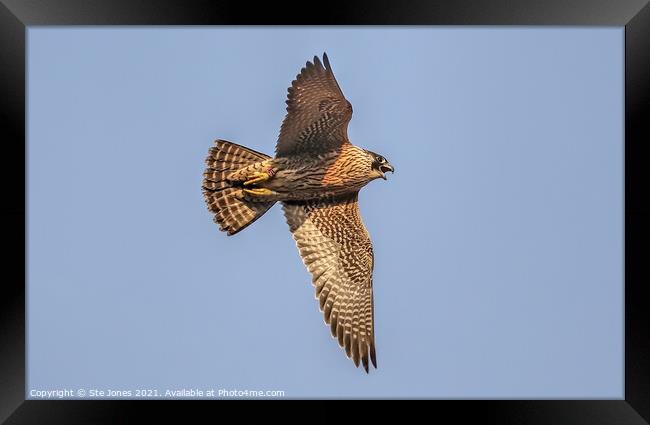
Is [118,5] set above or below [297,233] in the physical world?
above

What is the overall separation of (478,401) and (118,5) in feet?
15.5

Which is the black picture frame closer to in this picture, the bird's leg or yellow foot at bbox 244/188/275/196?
the bird's leg

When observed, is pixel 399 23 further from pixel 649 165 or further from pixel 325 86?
A: pixel 649 165

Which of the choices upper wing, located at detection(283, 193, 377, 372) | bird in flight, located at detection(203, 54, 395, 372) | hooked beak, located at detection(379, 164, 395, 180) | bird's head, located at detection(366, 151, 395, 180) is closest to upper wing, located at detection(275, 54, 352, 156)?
bird in flight, located at detection(203, 54, 395, 372)

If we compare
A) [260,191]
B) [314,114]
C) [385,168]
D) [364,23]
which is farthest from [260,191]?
[364,23]

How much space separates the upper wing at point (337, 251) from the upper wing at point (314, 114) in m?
0.87

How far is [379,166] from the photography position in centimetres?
888

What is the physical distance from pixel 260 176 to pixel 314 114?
90 cm

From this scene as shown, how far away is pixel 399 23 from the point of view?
25.7 feet

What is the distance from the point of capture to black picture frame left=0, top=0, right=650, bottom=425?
7633 millimetres

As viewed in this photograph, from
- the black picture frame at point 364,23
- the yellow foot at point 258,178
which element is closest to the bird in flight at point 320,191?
the yellow foot at point 258,178

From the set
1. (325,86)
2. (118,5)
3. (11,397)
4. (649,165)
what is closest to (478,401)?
(649,165)

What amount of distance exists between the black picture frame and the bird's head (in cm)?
156

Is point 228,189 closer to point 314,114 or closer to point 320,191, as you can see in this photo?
point 320,191
